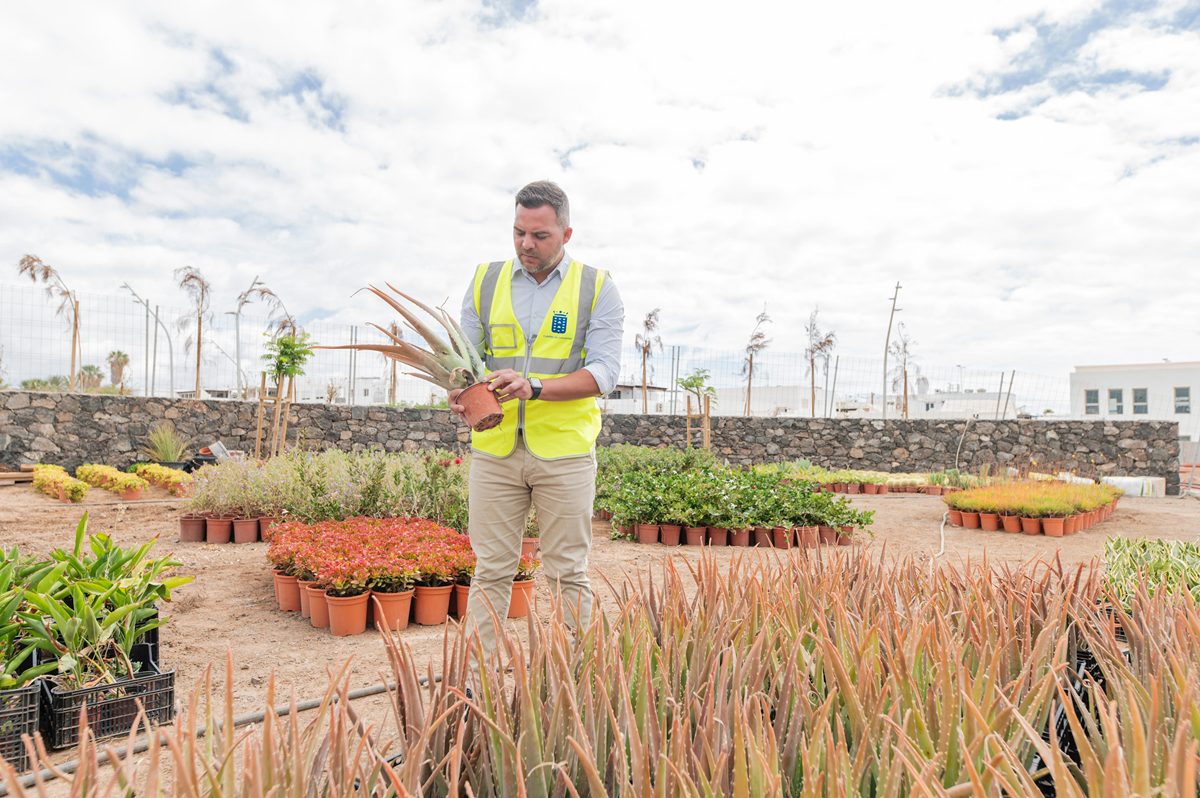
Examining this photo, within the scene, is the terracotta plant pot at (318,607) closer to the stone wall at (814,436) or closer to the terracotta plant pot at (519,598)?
the terracotta plant pot at (519,598)

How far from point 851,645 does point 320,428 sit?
1182 cm

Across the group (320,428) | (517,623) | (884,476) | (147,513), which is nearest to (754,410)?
(884,476)

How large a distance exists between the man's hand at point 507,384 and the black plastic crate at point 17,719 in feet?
5.40

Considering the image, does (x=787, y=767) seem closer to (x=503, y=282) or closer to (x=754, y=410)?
(x=503, y=282)

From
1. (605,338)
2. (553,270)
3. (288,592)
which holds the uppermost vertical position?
(553,270)

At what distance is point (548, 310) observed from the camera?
8.66ft

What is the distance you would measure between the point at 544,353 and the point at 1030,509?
23.5ft

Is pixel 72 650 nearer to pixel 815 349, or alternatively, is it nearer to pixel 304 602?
pixel 304 602

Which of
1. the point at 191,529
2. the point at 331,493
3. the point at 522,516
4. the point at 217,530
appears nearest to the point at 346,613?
the point at 522,516

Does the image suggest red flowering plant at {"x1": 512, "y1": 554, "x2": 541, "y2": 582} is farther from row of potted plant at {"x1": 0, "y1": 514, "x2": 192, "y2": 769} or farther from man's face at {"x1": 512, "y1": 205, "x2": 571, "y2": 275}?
man's face at {"x1": 512, "y1": 205, "x2": 571, "y2": 275}

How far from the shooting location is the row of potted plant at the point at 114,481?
833cm

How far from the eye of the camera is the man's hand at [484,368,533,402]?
2.26 metres

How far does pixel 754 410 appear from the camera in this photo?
25.1 meters

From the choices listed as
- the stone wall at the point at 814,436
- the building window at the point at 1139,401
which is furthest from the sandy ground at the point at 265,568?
the building window at the point at 1139,401
